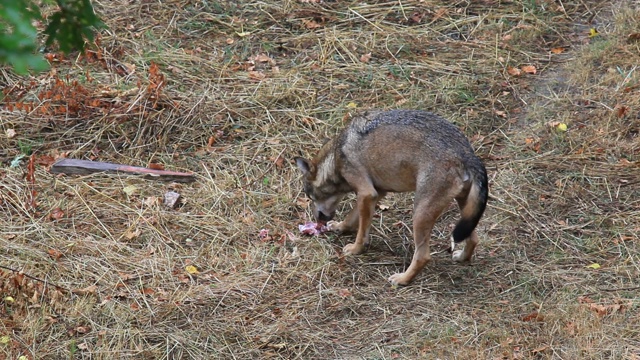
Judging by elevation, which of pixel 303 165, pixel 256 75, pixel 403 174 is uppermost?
pixel 403 174

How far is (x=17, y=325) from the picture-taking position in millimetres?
6492

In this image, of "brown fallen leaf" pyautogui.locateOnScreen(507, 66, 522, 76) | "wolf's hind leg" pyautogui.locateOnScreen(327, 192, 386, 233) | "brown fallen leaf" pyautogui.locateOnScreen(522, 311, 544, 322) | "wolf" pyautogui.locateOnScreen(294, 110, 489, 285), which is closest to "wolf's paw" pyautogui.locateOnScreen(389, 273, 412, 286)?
"wolf" pyautogui.locateOnScreen(294, 110, 489, 285)

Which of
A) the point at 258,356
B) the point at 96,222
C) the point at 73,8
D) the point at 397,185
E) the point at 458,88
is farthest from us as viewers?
the point at 458,88

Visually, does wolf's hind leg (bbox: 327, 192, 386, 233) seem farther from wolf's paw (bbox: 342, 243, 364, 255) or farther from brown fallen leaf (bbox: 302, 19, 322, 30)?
brown fallen leaf (bbox: 302, 19, 322, 30)

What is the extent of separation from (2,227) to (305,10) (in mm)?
5147

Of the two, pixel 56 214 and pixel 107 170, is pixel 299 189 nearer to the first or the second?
pixel 107 170

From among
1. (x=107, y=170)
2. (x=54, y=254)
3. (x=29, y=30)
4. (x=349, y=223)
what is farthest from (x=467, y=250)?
(x=29, y=30)

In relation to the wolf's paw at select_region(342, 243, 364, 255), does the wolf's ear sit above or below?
above

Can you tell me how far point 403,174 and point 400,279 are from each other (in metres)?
0.87

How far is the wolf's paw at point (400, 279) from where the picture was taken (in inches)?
284

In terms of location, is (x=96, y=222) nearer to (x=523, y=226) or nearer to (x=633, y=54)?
(x=523, y=226)

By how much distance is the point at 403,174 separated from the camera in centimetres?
723

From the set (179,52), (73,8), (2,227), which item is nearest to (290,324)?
(2,227)

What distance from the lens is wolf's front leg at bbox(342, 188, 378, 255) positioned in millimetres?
7473
